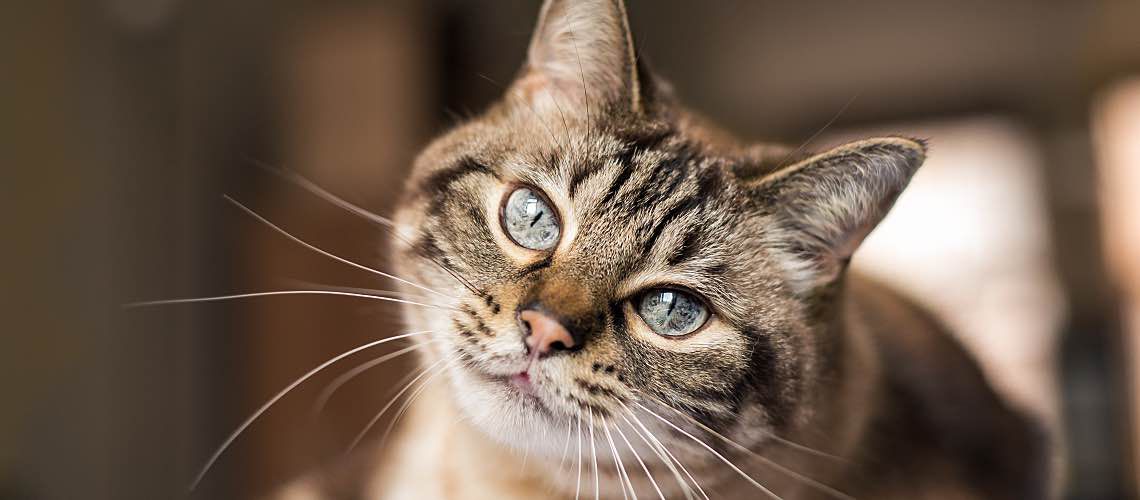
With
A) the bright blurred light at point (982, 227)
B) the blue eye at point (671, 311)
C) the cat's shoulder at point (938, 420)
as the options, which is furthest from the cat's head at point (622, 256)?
the bright blurred light at point (982, 227)

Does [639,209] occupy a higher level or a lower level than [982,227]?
lower

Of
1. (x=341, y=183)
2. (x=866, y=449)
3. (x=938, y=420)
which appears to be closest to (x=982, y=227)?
(x=341, y=183)

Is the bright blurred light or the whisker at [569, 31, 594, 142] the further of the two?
the bright blurred light

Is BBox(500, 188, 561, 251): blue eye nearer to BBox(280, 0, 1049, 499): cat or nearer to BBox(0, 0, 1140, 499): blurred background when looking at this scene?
BBox(280, 0, 1049, 499): cat

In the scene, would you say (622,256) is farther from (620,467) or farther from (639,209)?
(620,467)

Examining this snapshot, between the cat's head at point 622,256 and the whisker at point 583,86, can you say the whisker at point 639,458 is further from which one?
the whisker at point 583,86

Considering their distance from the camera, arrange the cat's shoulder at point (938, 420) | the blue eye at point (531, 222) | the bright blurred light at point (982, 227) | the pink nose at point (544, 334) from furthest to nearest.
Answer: the bright blurred light at point (982, 227)
the cat's shoulder at point (938, 420)
the blue eye at point (531, 222)
the pink nose at point (544, 334)

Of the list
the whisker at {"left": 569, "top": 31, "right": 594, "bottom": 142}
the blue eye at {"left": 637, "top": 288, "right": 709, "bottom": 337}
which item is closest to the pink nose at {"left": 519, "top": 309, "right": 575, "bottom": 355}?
the blue eye at {"left": 637, "top": 288, "right": 709, "bottom": 337}
